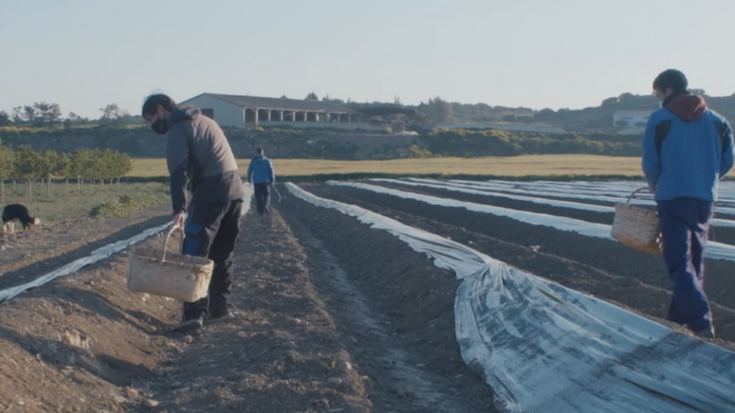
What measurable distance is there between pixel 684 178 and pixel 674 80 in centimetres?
63

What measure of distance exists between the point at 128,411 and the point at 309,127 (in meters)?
70.7

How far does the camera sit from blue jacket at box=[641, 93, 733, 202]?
524 centimetres

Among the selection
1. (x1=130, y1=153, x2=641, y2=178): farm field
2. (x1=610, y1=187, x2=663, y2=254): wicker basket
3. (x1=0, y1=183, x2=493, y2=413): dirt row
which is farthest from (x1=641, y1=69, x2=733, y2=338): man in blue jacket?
(x1=130, y1=153, x2=641, y2=178): farm field

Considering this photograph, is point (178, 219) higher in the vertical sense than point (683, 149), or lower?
lower

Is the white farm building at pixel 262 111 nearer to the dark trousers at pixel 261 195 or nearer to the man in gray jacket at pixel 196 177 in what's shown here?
the dark trousers at pixel 261 195

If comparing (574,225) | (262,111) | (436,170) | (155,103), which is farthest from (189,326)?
(262,111)

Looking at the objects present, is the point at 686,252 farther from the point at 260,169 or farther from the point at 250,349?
the point at 260,169

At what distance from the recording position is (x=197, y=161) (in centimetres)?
623

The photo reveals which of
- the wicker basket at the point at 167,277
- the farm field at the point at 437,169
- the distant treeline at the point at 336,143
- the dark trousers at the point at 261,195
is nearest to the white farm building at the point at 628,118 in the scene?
the distant treeline at the point at 336,143

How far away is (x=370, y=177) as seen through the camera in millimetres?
43375

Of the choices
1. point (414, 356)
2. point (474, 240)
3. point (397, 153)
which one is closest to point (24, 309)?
point (414, 356)

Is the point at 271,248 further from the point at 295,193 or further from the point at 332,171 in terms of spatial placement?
the point at 332,171

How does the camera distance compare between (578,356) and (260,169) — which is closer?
(578,356)

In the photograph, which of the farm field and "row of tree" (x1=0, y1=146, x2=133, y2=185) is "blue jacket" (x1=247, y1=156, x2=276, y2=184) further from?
the farm field
